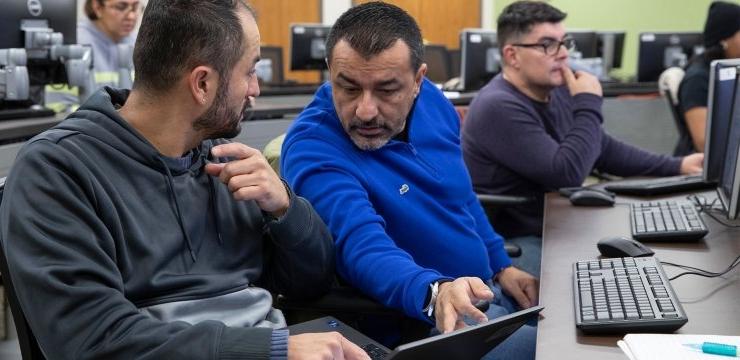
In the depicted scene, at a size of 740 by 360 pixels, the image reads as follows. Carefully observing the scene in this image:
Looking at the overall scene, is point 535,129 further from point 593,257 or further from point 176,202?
point 176,202

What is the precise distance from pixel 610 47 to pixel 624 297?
5.47m

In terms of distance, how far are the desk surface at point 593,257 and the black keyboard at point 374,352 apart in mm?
252

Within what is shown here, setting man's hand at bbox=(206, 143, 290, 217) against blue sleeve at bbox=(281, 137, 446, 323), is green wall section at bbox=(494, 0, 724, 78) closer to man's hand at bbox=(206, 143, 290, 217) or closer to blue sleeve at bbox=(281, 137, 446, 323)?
blue sleeve at bbox=(281, 137, 446, 323)

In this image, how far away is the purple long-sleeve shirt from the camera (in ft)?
8.34

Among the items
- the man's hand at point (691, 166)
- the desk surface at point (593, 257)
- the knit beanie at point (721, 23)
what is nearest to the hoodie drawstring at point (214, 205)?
the desk surface at point (593, 257)

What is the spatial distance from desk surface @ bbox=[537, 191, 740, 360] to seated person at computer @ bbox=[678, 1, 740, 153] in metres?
1.55

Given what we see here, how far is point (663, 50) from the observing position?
6113 millimetres

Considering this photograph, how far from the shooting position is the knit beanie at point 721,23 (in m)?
3.83

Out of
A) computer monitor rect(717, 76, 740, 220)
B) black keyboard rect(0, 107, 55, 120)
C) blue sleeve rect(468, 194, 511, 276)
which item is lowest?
blue sleeve rect(468, 194, 511, 276)

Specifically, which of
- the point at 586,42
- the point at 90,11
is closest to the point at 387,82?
the point at 90,11

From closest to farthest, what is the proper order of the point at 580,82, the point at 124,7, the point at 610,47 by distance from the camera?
the point at 580,82 < the point at 124,7 < the point at 610,47

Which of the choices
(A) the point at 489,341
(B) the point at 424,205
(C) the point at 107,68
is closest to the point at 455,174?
(B) the point at 424,205

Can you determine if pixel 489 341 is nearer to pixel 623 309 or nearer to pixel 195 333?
pixel 623 309

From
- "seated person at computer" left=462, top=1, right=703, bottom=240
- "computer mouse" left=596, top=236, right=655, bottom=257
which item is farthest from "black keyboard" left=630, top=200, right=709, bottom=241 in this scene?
"seated person at computer" left=462, top=1, right=703, bottom=240
